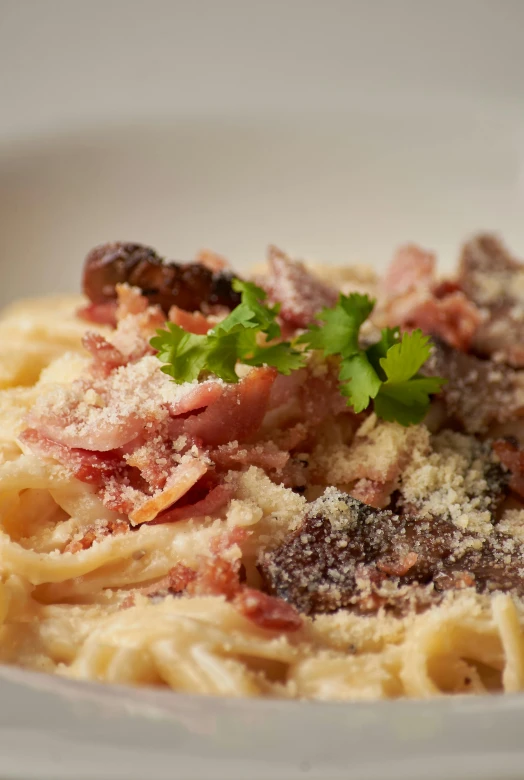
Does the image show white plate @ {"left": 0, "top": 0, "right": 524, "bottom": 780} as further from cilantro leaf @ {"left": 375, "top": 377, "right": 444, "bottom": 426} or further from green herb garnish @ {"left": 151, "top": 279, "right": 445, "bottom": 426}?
cilantro leaf @ {"left": 375, "top": 377, "right": 444, "bottom": 426}

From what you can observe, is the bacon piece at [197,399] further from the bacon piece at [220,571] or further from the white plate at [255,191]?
the white plate at [255,191]

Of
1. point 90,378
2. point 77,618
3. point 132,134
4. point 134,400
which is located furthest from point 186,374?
point 132,134

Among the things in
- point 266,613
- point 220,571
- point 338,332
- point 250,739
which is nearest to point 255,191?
point 338,332

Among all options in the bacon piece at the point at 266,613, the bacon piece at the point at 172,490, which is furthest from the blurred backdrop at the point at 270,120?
the bacon piece at the point at 266,613

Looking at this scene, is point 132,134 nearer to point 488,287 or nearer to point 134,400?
point 488,287

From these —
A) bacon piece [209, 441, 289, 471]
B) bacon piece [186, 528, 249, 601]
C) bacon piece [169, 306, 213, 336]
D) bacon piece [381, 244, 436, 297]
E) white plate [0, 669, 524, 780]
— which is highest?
bacon piece [381, 244, 436, 297]

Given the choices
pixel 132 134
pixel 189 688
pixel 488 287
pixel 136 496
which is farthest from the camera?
pixel 132 134

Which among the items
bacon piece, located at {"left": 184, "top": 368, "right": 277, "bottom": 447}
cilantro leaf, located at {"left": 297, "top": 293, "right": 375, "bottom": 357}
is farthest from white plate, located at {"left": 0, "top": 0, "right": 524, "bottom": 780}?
bacon piece, located at {"left": 184, "top": 368, "right": 277, "bottom": 447}
